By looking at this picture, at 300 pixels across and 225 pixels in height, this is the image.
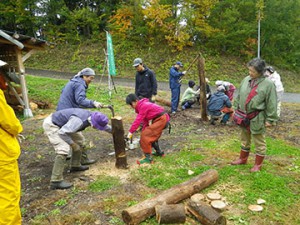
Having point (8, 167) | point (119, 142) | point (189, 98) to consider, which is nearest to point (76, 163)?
point (119, 142)

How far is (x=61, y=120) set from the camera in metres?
4.51

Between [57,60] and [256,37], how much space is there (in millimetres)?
16544

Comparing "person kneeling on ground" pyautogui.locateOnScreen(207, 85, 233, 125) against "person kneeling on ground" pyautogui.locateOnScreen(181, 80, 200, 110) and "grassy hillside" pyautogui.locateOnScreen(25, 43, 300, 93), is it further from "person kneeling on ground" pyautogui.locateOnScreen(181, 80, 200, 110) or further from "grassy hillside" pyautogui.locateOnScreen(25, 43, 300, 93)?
"grassy hillside" pyautogui.locateOnScreen(25, 43, 300, 93)

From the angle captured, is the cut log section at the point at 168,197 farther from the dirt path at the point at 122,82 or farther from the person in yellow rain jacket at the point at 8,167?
the dirt path at the point at 122,82

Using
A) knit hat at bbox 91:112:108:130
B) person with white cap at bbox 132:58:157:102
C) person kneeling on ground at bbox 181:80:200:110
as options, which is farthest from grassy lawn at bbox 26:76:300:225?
person kneeling on ground at bbox 181:80:200:110

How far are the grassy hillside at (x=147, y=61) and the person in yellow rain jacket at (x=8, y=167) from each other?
52.9ft

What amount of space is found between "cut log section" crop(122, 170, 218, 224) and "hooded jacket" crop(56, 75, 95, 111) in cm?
207

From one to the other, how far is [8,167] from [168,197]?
2136 mm

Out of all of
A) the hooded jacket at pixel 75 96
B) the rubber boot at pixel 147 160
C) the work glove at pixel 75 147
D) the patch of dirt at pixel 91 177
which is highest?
the hooded jacket at pixel 75 96

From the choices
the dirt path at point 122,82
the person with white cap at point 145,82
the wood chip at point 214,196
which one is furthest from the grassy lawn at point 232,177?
the dirt path at point 122,82

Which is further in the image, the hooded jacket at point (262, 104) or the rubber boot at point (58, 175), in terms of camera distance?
the rubber boot at point (58, 175)

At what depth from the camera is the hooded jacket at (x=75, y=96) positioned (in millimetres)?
4836

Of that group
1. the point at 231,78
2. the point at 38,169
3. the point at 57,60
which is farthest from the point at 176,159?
the point at 57,60

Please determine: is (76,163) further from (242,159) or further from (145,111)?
(242,159)
